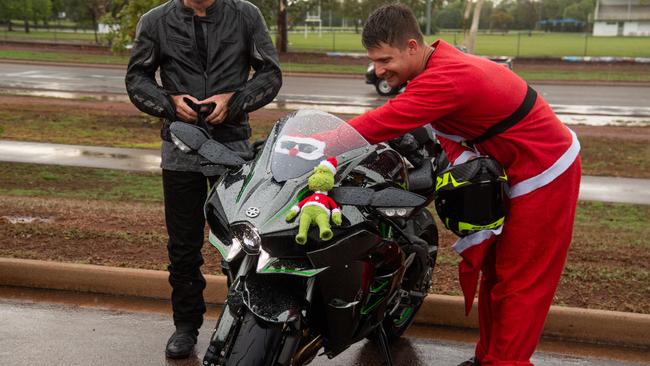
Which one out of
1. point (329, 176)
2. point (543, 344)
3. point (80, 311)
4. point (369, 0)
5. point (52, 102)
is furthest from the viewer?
point (369, 0)

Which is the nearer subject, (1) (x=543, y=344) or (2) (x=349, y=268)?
(2) (x=349, y=268)

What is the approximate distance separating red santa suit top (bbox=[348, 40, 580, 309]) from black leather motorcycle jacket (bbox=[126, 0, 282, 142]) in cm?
103

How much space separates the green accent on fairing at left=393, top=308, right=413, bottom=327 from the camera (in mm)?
4566

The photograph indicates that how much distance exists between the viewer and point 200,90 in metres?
4.29

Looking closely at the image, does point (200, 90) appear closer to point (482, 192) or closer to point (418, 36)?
point (418, 36)

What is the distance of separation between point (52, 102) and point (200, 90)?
15.3m

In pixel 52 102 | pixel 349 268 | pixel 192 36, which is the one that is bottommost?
pixel 52 102

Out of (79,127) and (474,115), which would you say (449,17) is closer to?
(79,127)

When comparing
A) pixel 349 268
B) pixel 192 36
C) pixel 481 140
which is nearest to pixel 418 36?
pixel 481 140

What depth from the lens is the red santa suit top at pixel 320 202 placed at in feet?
9.59

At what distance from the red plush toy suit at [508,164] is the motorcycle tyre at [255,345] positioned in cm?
91

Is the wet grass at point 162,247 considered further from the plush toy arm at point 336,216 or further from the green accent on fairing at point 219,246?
the plush toy arm at point 336,216

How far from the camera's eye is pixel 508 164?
367 cm

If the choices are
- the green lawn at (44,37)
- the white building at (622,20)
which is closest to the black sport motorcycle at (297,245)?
the green lawn at (44,37)
